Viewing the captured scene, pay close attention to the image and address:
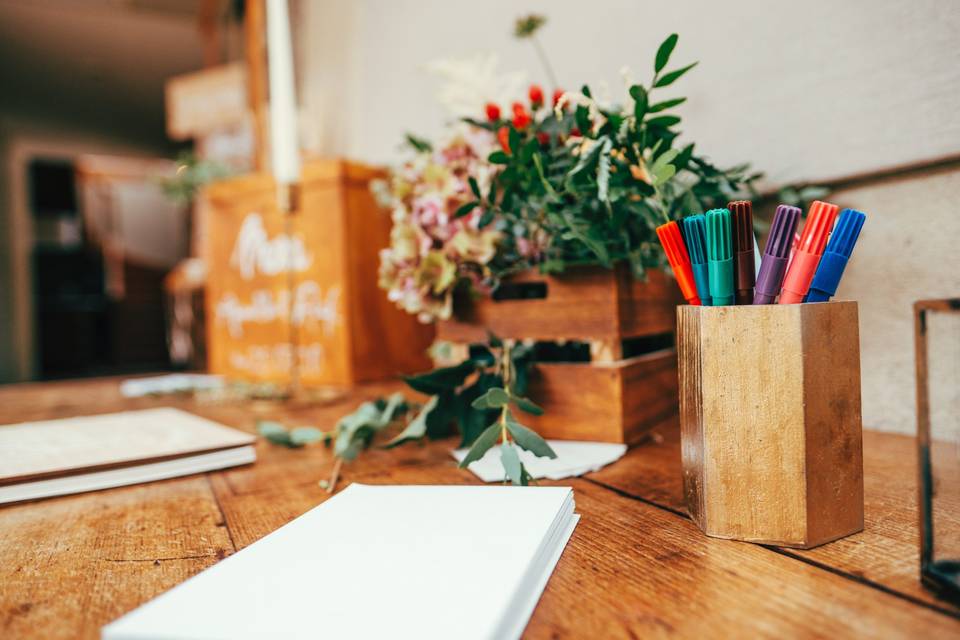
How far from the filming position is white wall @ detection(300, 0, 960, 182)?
58cm

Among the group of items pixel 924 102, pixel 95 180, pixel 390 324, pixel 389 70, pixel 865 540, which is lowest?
pixel 865 540

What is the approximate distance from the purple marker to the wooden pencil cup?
27mm

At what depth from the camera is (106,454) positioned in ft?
1.89

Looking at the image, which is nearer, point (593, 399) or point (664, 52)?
point (664, 52)

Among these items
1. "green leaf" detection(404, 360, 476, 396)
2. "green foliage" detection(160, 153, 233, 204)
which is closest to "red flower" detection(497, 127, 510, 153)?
"green leaf" detection(404, 360, 476, 396)

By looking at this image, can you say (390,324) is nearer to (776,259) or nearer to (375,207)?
(375,207)

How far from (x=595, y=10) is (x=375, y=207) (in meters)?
0.62

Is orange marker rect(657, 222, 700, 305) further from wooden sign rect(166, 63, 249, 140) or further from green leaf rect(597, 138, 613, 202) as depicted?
wooden sign rect(166, 63, 249, 140)

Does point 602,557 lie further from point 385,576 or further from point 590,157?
point 590,157

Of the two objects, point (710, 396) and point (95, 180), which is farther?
point (95, 180)

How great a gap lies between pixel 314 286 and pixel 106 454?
0.72 m

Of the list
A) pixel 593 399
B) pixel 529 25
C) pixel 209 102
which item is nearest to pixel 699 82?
pixel 529 25

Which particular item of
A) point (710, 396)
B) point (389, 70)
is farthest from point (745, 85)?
point (389, 70)

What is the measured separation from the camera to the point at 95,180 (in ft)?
27.2
